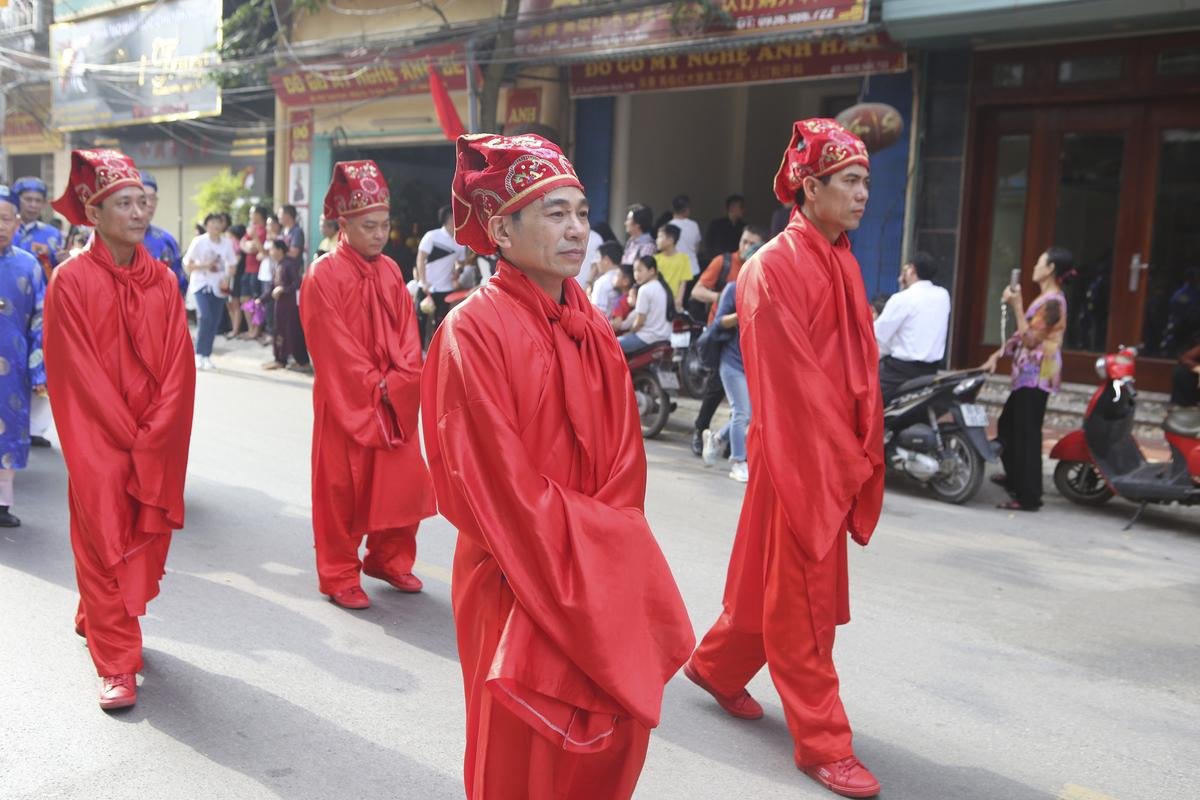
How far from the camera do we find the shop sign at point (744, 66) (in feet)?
36.9

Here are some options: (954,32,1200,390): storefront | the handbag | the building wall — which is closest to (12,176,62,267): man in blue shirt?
the handbag

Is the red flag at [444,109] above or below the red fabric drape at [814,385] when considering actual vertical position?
above

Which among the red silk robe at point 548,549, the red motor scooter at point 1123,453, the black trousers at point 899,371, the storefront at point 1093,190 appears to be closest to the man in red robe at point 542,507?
the red silk robe at point 548,549

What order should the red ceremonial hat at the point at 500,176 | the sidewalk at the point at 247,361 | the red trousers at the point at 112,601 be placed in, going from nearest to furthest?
the red ceremonial hat at the point at 500,176 → the red trousers at the point at 112,601 → the sidewalk at the point at 247,361

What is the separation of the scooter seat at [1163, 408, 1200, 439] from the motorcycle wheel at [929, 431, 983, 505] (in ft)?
3.84

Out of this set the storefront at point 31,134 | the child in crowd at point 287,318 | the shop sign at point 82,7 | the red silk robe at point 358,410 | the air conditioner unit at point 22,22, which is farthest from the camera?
the storefront at point 31,134

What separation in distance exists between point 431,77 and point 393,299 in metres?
9.98

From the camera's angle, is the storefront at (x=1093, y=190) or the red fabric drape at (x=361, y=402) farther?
the storefront at (x=1093, y=190)

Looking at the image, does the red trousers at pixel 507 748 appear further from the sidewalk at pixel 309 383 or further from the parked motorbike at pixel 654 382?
the parked motorbike at pixel 654 382

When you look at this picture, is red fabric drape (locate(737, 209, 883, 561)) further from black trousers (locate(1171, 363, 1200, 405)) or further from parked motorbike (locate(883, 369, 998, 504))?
black trousers (locate(1171, 363, 1200, 405))

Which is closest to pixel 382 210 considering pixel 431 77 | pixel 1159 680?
pixel 1159 680

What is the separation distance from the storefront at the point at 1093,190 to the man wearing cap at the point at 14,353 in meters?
8.27

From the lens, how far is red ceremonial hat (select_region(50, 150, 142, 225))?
4.15 m

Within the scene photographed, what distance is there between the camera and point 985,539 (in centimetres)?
689
